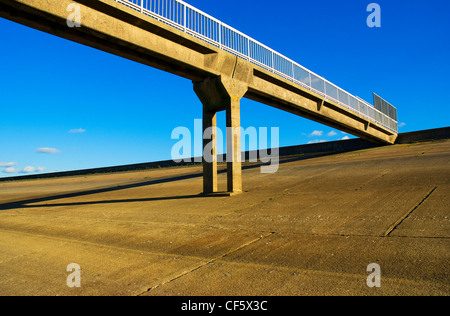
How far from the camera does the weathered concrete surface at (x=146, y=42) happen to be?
29.3 ft

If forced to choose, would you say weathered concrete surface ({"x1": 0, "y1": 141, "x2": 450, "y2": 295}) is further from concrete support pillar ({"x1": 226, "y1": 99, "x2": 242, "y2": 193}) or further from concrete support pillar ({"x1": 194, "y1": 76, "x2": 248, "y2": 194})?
concrete support pillar ({"x1": 194, "y1": 76, "x2": 248, "y2": 194})

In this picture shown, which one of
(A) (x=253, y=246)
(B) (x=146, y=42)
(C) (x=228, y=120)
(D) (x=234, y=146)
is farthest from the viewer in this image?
(C) (x=228, y=120)

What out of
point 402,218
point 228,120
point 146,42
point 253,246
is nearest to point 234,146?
point 228,120

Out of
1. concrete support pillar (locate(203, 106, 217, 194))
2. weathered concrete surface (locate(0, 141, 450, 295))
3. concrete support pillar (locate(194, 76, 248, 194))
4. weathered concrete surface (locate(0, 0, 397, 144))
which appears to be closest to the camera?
weathered concrete surface (locate(0, 141, 450, 295))

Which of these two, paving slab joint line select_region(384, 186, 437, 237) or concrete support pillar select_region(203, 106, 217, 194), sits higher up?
concrete support pillar select_region(203, 106, 217, 194)

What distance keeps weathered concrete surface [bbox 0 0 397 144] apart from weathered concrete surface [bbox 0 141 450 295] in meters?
5.83

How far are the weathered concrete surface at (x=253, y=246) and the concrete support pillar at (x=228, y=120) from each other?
2957 millimetres

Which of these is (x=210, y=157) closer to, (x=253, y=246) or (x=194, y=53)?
(x=194, y=53)

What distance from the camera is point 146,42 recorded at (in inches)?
425

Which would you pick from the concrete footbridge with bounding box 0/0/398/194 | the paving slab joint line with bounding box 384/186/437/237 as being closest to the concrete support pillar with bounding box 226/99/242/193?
the concrete footbridge with bounding box 0/0/398/194

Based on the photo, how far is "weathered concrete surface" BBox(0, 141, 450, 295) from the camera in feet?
12.4

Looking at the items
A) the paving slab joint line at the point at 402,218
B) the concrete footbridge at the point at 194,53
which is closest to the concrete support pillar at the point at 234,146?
the concrete footbridge at the point at 194,53

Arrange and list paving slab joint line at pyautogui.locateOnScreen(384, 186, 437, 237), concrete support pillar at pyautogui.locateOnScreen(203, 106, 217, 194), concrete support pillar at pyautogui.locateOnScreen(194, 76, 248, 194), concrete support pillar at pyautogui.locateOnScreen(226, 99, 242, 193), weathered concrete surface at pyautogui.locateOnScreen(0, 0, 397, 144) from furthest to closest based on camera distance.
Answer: concrete support pillar at pyautogui.locateOnScreen(203, 106, 217, 194), concrete support pillar at pyautogui.locateOnScreen(194, 76, 248, 194), concrete support pillar at pyautogui.locateOnScreen(226, 99, 242, 193), weathered concrete surface at pyautogui.locateOnScreen(0, 0, 397, 144), paving slab joint line at pyautogui.locateOnScreen(384, 186, 437, 237)

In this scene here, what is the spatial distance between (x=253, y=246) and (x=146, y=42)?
854 centimetres
